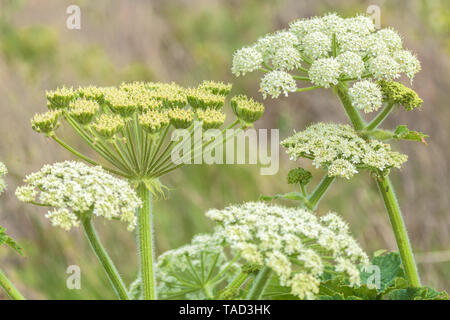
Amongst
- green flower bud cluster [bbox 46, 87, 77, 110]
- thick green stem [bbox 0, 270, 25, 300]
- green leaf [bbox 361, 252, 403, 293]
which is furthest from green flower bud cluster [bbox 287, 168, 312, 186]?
thick green stem [bbox 0, 270, 25, 300]

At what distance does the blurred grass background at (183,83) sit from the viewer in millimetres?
6582

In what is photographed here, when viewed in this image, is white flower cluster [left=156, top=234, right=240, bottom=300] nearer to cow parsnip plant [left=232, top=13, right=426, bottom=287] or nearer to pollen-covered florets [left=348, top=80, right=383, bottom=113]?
cow parsnip plant [left=232, top=13, right=426, bottom=287]

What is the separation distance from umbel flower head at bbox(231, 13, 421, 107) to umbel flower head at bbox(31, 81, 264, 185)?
26cm

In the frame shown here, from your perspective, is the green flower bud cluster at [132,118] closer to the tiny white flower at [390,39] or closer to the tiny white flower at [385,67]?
the tiny white flower at [385,67]

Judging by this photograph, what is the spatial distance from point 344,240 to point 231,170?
508 centimetres

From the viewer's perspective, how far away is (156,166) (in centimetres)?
319

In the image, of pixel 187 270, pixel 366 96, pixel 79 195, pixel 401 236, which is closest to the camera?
pixel 79 195

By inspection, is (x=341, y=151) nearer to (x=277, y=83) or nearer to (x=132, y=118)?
(x=277, y=83)

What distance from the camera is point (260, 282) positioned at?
8.71 ft

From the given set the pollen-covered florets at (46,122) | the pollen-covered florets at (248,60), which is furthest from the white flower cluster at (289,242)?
the pollen-covered florets at (46,122)

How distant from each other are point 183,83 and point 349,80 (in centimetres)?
753

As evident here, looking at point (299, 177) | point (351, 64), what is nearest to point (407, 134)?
point (351, 64)

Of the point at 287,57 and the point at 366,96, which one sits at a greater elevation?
the point at 287,57
